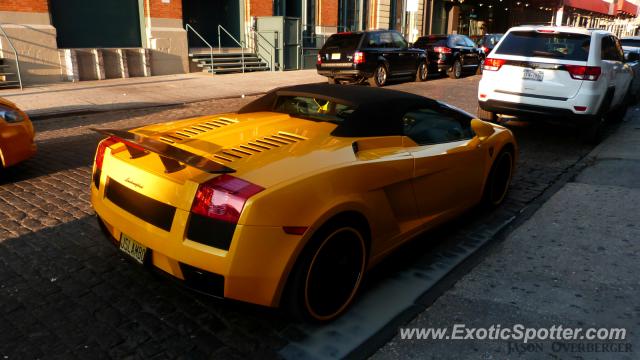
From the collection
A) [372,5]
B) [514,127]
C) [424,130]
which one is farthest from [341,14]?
[424,130]

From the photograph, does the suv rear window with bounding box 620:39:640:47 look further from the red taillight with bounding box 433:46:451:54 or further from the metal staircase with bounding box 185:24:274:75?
the metal staircase with bounding box 185:24:274:75

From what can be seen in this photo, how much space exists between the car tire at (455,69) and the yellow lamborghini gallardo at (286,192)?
663 inches

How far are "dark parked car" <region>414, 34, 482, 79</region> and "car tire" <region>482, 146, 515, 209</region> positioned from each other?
15114 millimetres

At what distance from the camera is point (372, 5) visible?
26.8 metres

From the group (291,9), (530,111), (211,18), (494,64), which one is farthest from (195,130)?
(291,9)

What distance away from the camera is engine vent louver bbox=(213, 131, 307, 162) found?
9.67ft

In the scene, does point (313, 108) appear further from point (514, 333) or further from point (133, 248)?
point (514, 333)

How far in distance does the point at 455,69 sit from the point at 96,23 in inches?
523

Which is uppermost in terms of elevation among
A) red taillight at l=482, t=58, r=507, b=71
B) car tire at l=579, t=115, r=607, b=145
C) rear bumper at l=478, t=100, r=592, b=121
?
red taillight at l=482, t=58, r=507, b=71

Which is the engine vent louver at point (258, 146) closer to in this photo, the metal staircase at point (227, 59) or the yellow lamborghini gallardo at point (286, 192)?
the yellow lamborghini gallardo at point (286, 192)

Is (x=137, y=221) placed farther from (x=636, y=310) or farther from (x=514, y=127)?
(x=514, y=127)

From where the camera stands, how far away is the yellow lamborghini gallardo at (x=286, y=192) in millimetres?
2627

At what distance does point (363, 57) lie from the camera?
15477mm

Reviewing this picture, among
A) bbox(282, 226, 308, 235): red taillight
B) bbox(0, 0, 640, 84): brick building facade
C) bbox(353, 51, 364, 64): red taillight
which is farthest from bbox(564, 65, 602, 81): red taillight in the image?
bbox(0, 0, 640, 84): brick building facade
